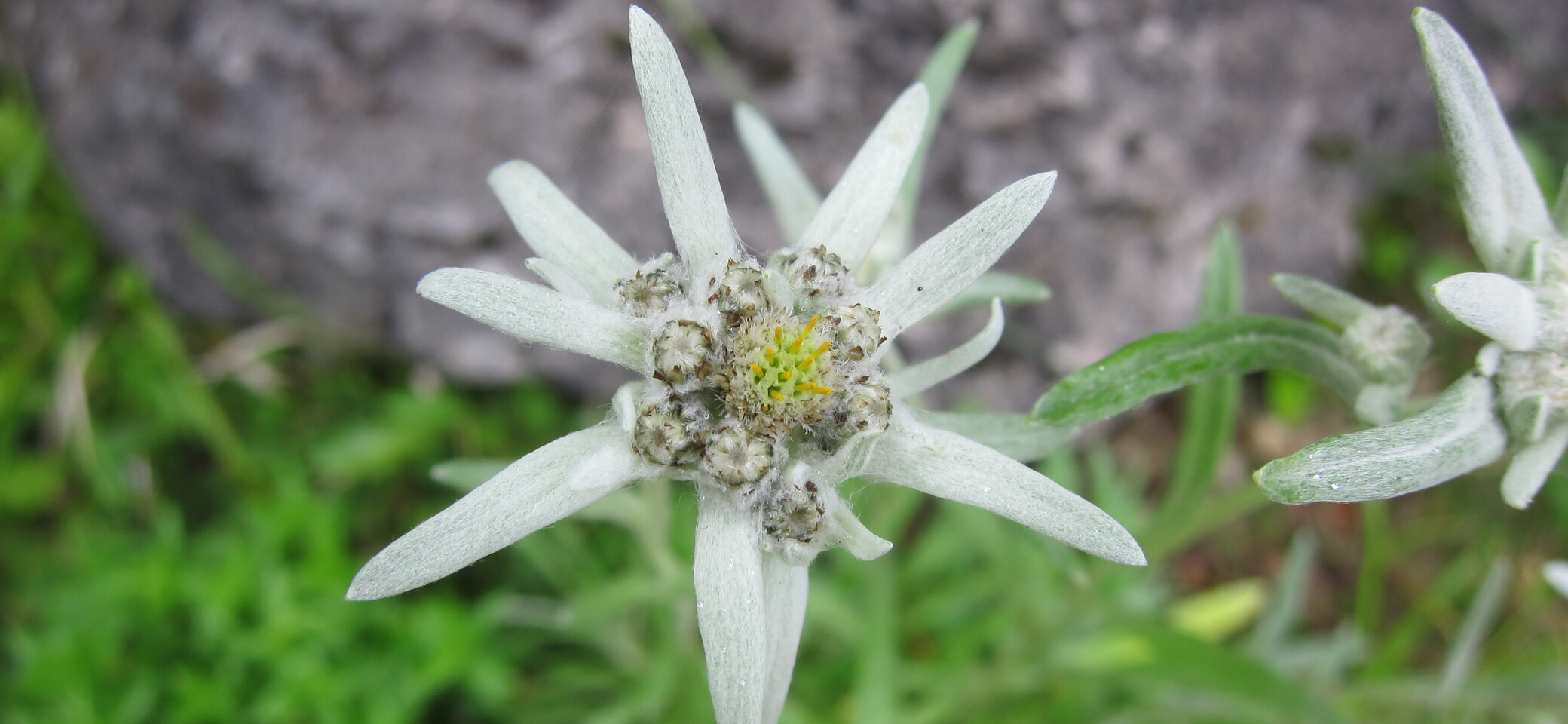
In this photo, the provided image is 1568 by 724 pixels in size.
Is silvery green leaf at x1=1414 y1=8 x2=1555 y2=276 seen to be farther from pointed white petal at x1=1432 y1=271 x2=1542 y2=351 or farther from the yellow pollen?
the yellow pollen

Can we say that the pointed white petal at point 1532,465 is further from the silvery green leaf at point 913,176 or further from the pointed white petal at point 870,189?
the pointed white petal at point 870,189

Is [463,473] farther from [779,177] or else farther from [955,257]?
[955,257]

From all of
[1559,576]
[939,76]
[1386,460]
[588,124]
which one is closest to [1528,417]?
[1386,460]

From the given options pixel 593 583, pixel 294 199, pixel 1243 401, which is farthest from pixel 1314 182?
pixel 294 199

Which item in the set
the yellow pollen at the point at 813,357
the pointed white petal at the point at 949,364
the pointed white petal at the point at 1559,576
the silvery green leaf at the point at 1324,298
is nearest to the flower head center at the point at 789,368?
the yellow pollen at the point at 813,357

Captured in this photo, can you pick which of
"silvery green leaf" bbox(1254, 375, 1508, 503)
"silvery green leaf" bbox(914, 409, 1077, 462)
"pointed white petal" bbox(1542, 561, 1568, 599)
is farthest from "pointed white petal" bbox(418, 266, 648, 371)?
"pointed white petal" bbox(1542, 561, 1568, 599)

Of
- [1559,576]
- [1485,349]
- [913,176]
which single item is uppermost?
[913,176]

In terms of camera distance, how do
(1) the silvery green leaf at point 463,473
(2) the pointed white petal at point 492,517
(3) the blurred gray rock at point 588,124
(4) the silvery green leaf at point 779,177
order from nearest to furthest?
(2) the pointed white petal at point 492,517 → (1) the silvery green leaf at point 463,473 → (4) the silvery green leaf at point 779,177 → (3) the blurred gray rock at point 588,124
